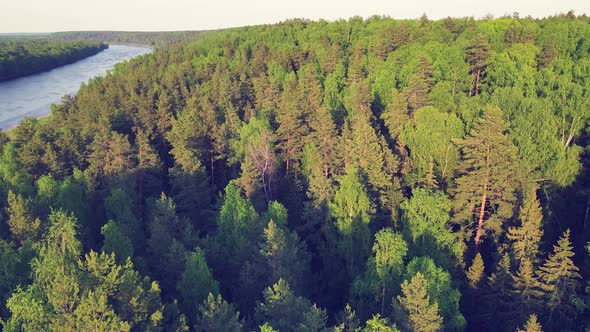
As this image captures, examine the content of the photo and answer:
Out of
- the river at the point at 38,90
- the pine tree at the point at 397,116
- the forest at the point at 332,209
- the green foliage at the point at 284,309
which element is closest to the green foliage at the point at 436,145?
the forest at the point at 332,209

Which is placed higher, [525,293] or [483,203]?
[483,203]

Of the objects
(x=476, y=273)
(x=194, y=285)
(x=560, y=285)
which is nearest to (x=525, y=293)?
(x=560, y=285)

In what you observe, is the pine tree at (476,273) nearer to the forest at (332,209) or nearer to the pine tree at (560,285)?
the forest at (332,209)

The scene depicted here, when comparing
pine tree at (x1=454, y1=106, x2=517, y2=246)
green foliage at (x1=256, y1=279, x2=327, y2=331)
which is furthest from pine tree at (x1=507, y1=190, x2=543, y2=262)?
green foliage at (x1=256, y1=279, x2=327, y2=331)

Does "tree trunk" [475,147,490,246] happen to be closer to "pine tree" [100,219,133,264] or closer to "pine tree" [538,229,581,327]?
"pine tree" [538,229,581,327]

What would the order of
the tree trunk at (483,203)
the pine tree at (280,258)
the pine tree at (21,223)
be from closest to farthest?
the pine tree at (280,258)
the pine tree at (21,223)
the tree trunk at (483,203)

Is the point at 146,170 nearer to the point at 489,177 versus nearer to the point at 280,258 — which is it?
the point at 280,258
